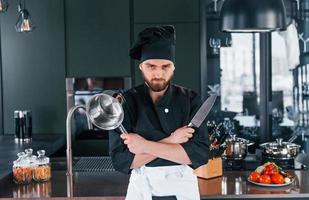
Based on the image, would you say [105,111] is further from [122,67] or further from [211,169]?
[122,67]

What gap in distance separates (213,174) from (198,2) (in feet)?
6.63

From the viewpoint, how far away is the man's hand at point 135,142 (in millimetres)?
1687

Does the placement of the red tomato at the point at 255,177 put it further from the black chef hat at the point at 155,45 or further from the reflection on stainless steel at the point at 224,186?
the black chef hat at the point at 155,45

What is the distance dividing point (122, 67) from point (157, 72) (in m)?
2.37

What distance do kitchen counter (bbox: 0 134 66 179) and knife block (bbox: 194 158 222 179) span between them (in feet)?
2.99

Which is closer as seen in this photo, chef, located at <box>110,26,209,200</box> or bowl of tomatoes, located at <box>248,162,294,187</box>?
chef, located at <box>110,26,209,200</box>

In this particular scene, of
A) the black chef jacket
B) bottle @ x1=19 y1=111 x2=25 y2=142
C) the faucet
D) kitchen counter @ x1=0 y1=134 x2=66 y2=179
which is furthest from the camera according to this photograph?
bottle @ x1=19 y1=111 x2=25 y2=142

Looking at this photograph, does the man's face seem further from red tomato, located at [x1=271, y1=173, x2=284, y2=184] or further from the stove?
the stove

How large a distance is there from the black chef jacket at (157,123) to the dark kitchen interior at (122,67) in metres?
1.26

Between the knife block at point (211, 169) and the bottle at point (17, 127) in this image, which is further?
the bottle at point (17, 127)

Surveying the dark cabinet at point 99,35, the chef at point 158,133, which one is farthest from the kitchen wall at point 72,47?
the chef at point 158,133

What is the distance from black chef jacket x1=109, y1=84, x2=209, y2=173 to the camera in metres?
1.77

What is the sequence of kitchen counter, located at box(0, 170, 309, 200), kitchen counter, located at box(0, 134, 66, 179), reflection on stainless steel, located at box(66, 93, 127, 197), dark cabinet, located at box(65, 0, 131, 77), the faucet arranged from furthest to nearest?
1. dark cabinet, located at box(65, 0, 131, 77)
2. kitchen counter, located at box(0, 134, 66, 179)
3. the faucet
4. kitchen counter, located at box(0, 170, 309, 200)
5. reflection on stainless steel, located at box(66, 93, 127, 197)

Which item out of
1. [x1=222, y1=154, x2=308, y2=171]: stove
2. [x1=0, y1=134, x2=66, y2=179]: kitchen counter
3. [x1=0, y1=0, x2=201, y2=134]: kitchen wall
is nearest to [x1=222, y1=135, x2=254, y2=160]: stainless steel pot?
[x1=222, y1=154, x2=308, y2=171]: stove
